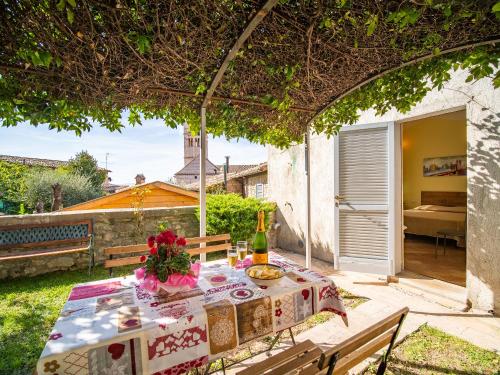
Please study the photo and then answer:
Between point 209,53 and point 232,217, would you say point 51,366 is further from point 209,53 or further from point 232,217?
point 232,217

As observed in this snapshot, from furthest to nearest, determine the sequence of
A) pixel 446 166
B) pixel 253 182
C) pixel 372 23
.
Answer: pixel 253 182 → pixel 446 166 → pixel 372 23

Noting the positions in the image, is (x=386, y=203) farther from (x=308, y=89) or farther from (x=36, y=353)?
(x=36, y=353)

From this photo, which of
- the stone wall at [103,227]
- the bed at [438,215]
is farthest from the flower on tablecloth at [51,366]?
the bed at [438,215]

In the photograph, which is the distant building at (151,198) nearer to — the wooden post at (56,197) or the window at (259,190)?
the wooden post at (56,197)

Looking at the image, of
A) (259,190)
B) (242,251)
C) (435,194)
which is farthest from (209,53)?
(259,190)

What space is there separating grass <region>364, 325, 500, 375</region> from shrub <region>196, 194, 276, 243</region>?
136 inches

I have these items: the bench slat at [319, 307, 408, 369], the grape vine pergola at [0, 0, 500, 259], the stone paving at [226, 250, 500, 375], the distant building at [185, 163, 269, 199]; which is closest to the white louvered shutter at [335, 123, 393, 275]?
the stone paving at [226, 250, 500, 375]

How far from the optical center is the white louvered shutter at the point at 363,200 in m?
3.82

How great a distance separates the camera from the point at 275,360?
1132mm

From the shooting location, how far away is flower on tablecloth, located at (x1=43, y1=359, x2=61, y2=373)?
0.99 metres

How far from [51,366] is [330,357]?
3.58ft

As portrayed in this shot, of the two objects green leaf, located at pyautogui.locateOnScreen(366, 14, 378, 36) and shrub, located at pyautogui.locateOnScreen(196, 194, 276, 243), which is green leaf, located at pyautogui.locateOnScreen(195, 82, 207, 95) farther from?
shrub, located at pyautogui.locateOnScreen(196, 194, 276, 243)

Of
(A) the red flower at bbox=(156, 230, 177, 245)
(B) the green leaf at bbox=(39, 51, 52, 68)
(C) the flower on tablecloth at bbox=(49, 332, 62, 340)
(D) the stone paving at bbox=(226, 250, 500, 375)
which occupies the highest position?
(B) the green leaf at bbox=(39, 51, 52, 68)

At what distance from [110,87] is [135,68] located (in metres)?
0.31
